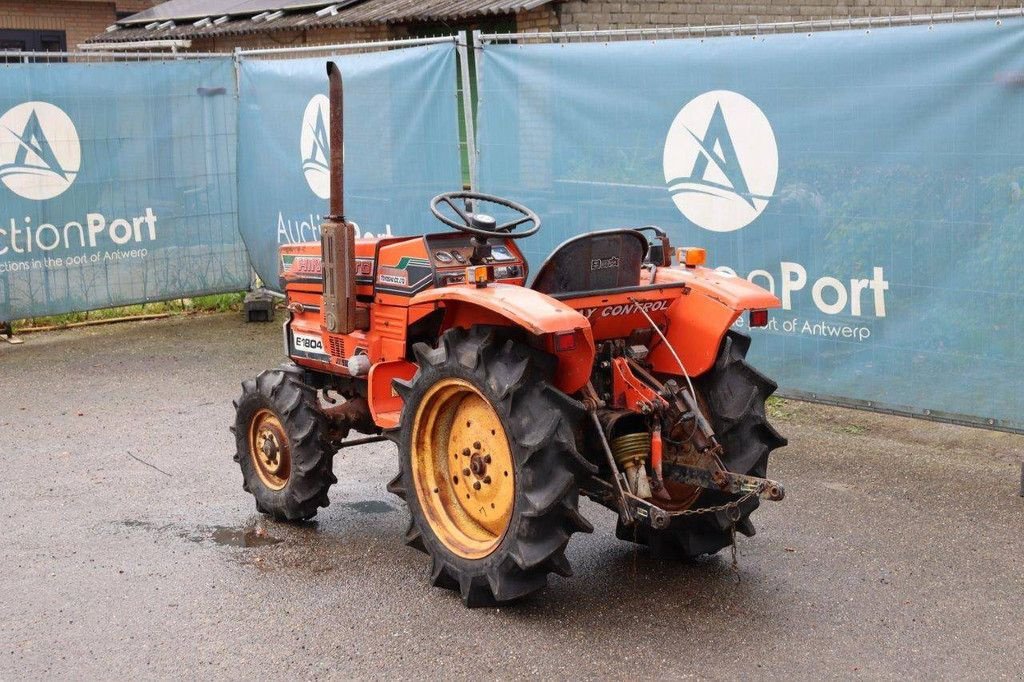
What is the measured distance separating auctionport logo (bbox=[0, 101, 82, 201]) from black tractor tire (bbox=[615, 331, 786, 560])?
760cm

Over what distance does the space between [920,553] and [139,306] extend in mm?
8803

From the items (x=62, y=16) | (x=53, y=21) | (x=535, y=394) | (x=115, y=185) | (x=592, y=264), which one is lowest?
(x=535, y=394)

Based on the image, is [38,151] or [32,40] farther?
[32,40]

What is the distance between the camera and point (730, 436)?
5457 mm

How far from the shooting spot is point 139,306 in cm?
1249

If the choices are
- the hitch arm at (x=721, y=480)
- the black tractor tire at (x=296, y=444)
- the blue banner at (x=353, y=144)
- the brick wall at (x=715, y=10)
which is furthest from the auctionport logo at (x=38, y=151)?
the hitch arm at (x=721, y=480)

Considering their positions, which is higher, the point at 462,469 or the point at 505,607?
the point at 462,469

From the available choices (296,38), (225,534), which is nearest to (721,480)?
(225,534)

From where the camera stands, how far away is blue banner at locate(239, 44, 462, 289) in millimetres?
9883

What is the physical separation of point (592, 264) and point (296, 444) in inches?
71.8

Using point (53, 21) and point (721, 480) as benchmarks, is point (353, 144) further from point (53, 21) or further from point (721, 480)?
point (53, 21)

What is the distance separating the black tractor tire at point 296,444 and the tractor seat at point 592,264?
151 centimetres

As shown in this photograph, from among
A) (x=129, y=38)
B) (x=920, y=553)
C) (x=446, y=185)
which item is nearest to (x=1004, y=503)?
(x=920, y=553)

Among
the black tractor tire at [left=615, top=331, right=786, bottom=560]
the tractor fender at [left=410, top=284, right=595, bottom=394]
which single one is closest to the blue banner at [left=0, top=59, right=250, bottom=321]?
the tractor fender at [left=410, top=284, right=595, bottom=394]
